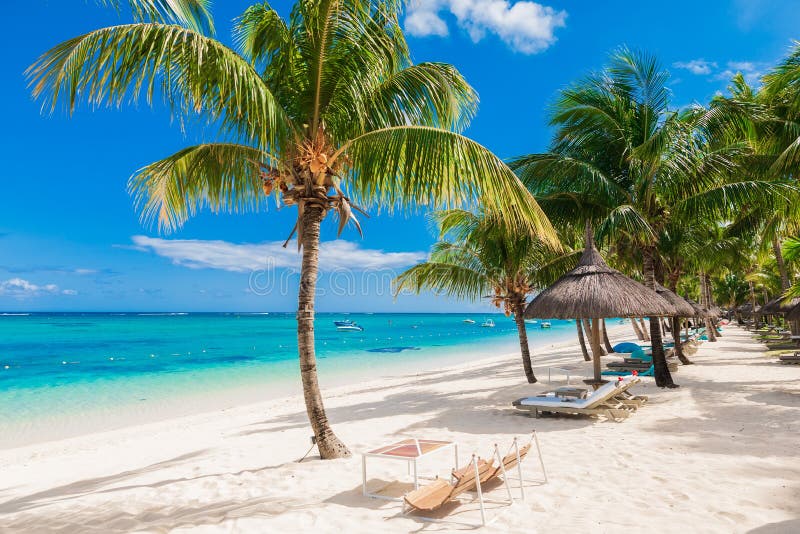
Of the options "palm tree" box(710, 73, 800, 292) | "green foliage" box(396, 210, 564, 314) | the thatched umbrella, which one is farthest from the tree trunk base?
"palm tree" box(710, 73, 800, 292)

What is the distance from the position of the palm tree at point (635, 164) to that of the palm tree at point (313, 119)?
476 centimetres

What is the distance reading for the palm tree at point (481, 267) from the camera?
12.0m

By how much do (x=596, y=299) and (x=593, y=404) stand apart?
202 centimetres

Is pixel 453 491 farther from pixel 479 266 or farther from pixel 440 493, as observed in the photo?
pixel 479 266

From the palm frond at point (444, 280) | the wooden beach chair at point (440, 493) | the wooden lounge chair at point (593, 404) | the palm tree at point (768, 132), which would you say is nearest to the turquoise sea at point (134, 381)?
the palm frond at point (444, 280)

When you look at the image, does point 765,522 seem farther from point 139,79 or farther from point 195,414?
point 195,414

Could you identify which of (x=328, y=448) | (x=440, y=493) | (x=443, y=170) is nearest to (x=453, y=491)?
(x=440, y=493)

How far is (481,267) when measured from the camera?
12633 mm

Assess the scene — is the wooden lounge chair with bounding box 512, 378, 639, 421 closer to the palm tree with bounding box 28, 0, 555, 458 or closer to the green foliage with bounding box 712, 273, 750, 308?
the palm tree with bounding box 28, 0, 555, 458

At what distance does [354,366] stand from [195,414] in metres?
12.9

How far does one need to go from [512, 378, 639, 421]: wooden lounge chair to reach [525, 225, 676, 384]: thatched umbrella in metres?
1.21

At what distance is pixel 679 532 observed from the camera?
3525 mm

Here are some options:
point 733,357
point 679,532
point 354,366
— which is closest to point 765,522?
point 679,532

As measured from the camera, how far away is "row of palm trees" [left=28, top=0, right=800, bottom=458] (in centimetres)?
477
